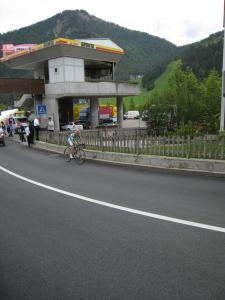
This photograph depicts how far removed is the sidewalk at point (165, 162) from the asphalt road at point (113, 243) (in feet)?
2.58

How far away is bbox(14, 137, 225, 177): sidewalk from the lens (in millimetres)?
9820

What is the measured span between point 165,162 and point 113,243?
260 inches

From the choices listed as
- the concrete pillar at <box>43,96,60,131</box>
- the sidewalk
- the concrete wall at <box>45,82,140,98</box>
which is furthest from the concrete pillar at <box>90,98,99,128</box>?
the sidewalk

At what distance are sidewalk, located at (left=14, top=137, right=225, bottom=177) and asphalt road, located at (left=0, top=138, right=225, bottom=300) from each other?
0.79m

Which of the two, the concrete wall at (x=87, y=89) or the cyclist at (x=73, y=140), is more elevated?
the concrete wall at (x=87, y=89)

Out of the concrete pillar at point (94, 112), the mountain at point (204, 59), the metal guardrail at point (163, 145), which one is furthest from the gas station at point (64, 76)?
the mountain at point (204, 59)

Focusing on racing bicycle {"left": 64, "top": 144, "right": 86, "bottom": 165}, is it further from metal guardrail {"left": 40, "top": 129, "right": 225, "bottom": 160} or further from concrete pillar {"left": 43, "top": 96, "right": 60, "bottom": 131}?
concrete pillar {"left": 43, "top": 96, "right": 60, "bottom": 131}

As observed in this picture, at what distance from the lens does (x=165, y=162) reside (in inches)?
440

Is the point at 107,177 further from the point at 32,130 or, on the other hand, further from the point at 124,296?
the point at 32,130

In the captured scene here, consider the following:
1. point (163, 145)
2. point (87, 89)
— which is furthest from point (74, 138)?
point (87, 89)

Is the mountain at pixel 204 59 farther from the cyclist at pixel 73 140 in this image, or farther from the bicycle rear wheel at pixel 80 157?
the bicycle rear wheel at pixel 80 157

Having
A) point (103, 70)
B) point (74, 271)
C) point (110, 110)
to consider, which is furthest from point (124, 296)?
point (110, 110)

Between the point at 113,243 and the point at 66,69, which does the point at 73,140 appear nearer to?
the point at 113,243

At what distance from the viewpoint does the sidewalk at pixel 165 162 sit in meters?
9.82
